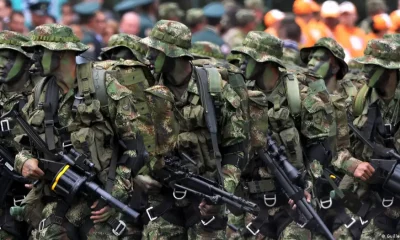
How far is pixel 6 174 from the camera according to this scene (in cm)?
1162

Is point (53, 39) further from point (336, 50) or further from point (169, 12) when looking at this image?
point (169, 12)

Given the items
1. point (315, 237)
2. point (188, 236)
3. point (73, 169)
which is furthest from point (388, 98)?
point (73, 169)

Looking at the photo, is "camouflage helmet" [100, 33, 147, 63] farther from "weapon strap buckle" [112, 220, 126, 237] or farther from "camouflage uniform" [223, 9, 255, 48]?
"camouflage uniform" [223, 9, 255, 48]

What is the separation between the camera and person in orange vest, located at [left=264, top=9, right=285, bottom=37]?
55.5 ft

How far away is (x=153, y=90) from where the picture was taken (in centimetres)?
1043

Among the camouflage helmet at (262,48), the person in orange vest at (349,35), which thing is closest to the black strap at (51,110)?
the camouflage helmet at (262,48)

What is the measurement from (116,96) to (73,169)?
65 centimetres

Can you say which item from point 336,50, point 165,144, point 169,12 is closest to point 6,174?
point 165,144

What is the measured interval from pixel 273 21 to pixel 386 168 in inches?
228

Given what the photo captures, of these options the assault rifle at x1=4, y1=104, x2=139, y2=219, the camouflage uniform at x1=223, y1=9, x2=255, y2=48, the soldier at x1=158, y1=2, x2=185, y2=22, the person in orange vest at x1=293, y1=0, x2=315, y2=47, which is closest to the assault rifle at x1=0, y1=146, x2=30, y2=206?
the assault rifle at x1=4, y1=104, x2=139, y2=219

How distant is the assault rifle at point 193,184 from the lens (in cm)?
1035

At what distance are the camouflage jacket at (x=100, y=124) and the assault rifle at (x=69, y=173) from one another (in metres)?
0.11

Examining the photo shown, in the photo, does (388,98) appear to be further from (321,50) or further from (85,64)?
(85,64)

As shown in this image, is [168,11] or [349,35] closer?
[168,11]
